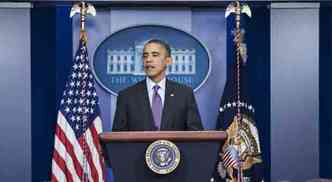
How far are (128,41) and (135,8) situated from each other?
330 mm

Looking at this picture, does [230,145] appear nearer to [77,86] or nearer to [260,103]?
[260,103]

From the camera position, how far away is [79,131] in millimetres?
6344

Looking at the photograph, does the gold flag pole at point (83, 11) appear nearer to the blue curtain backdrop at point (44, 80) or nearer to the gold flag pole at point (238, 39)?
the blue curtain backdrop at point (44, 80)

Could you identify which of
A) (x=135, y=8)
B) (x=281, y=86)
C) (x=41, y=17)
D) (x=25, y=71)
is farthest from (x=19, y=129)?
(x=281, y=86)

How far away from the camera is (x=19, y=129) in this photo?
669 cm

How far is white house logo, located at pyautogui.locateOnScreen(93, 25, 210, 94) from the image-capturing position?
663 centimetres

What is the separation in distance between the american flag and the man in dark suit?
1.49 meters

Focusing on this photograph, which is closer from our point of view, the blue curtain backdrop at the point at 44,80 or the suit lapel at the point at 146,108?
the suit lapel at the point at 146,108

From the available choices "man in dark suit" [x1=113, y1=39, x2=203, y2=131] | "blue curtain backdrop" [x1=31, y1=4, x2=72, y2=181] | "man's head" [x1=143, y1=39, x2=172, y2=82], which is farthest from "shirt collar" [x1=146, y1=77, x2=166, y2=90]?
"blue curtain backdrop" [x1=31, y1=4, x2=72, y2=181]

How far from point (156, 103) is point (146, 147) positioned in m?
1.52

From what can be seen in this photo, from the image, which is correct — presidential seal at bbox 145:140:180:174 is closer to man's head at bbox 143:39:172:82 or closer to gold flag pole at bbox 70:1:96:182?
man's head at bbox 143:39:172:82

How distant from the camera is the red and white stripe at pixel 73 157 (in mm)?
6289

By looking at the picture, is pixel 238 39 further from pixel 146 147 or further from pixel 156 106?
pixel 146 147
